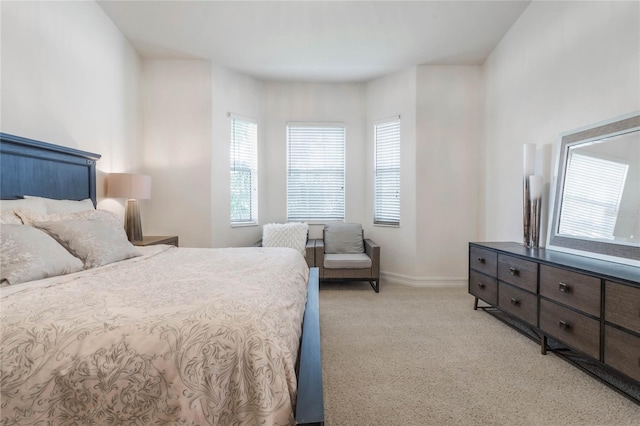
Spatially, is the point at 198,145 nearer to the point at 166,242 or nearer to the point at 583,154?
the point at 166,242

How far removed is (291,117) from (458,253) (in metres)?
3.16

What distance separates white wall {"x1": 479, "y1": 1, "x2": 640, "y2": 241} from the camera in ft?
7.14

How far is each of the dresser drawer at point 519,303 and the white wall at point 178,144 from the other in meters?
3.43

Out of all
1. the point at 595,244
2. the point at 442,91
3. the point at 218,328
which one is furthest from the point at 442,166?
the point at 218,328

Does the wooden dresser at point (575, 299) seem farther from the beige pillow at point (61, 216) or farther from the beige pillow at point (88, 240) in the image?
the beige pillow at point (61, 216)

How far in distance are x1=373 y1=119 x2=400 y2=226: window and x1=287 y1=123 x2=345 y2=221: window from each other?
1.80 feet

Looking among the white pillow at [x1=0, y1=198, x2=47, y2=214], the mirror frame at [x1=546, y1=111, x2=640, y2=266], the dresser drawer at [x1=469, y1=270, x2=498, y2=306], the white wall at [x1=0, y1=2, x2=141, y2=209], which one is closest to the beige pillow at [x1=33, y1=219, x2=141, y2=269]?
the white pillow at [x1=0, y1=198, x2=47, y2=214]

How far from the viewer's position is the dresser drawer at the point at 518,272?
237 cm

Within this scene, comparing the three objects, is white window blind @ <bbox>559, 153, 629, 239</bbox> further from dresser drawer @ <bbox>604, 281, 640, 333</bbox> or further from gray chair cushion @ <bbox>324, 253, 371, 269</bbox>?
gray chair cushion @ <bbox>324, 253, 371, 269</bbox>

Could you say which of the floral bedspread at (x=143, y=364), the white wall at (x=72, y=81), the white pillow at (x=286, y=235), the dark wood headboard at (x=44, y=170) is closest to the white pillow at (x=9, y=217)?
the dark wood headboard at (x=44, y=170)

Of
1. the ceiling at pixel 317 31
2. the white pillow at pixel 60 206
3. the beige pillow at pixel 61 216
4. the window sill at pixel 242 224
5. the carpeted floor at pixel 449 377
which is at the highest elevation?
the ceiling at pixel 317 31

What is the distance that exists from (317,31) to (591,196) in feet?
9.94

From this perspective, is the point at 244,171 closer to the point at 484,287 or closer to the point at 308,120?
the point at 308,120

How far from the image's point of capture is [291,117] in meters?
4.79
